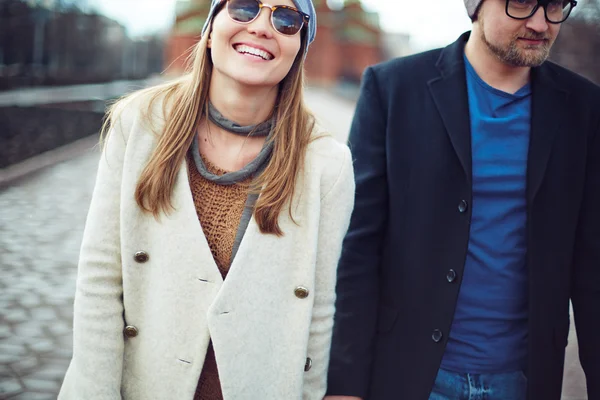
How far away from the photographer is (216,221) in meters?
2.21

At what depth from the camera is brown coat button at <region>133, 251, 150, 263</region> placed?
2.14 m

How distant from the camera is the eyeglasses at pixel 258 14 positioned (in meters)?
2.21

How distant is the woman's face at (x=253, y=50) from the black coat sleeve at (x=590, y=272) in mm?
1280

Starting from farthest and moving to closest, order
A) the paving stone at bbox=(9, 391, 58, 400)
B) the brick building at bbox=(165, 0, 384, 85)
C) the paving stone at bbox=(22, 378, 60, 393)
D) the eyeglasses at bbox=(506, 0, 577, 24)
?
the brick building at bbox=(165, 0, 384, 85) → the paving stone at bbox=(22, 378, 60, 393) → the paving stone at bbox=(9, 391, 58, 400) → the eyeglasses at bbox=(506, 0, 577, 24)

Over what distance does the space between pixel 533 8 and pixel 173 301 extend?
5.41 ft

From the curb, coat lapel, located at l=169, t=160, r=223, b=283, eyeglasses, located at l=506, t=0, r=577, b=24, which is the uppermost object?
eyeglasses, located at l=506, t=0, r=577, b=24

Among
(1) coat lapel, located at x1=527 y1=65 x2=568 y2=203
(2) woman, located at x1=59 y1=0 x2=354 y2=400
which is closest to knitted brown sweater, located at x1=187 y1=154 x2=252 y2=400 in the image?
(2) woman, located at x1=59 y1=0 x2=354 y2=400

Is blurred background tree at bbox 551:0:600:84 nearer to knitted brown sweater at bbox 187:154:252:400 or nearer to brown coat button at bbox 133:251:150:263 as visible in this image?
knitted brown sweater at bbox 187:154:252:400

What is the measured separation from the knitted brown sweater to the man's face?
109cm

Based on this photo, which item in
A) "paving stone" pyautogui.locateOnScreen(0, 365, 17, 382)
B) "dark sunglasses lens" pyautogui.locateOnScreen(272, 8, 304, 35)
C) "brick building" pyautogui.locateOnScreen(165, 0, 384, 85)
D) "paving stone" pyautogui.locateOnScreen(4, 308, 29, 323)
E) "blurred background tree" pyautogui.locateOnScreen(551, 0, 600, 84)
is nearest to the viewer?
"dark sunglasses lens" pyautogui.locateOnScreen(272, 8, 304, 35)

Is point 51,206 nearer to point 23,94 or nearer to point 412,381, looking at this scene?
point 412,381

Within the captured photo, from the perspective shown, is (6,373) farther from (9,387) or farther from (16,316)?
(16,316)

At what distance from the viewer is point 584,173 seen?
104 inches

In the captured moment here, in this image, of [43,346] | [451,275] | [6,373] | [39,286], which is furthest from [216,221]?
[39,286]
